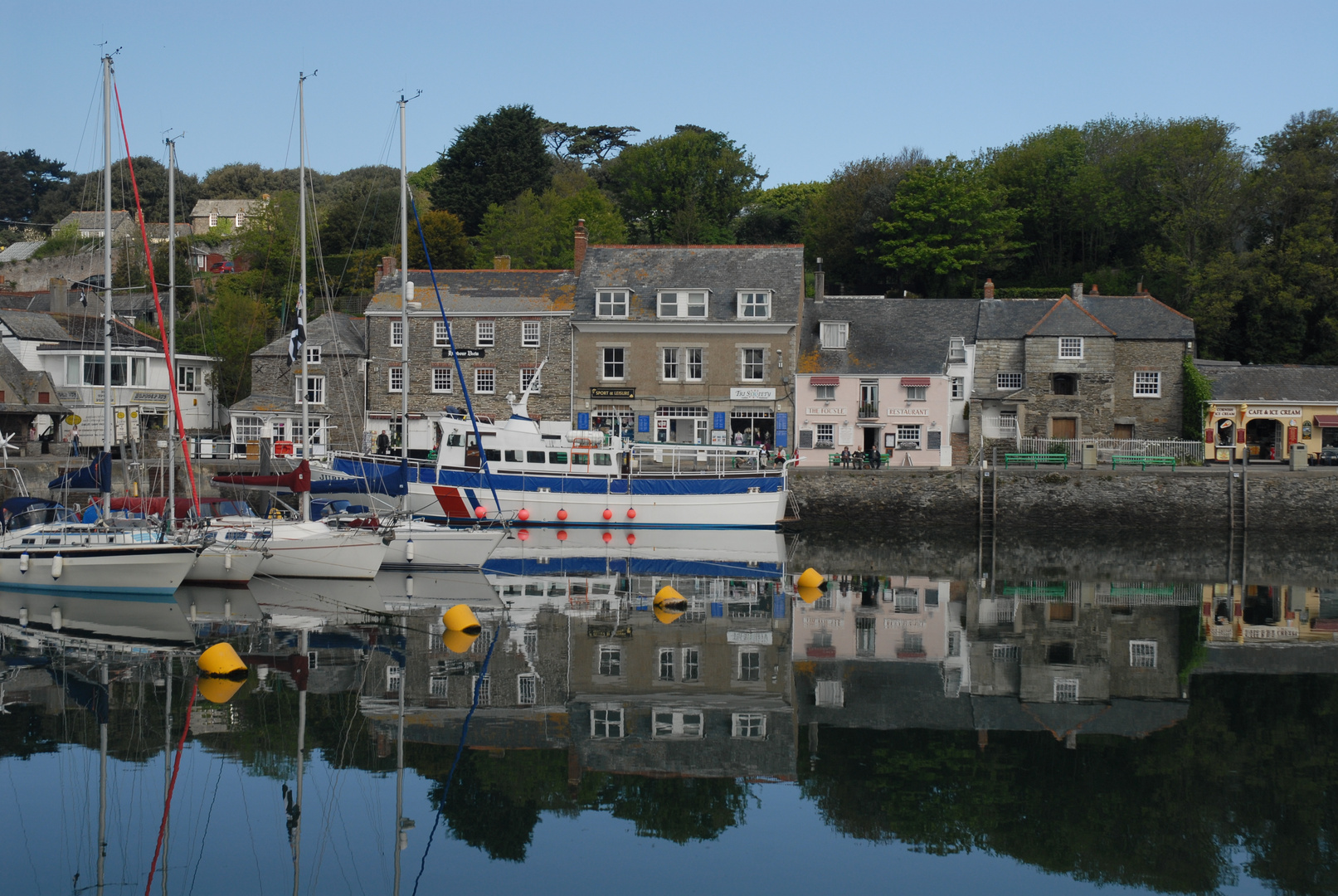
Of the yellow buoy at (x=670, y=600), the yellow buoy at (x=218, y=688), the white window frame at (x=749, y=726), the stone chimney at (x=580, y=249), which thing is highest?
the stone chimney at (x=580, y=249)

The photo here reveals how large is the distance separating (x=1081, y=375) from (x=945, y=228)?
1249 cm

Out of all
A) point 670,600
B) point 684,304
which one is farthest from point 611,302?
point 670,600

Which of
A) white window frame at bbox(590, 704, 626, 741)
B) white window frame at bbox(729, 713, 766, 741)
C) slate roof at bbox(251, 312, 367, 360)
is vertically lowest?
white window frame at bbox(729, 713, 766, 741)

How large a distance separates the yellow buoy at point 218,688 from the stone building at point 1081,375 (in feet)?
97.3

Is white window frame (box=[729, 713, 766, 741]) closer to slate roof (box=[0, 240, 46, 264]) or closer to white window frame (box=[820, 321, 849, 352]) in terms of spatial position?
white window frame (box=[820, 321, 849, 352])

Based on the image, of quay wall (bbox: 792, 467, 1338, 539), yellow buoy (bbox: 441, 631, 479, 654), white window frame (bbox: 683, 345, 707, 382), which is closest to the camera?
yellow buoy (bbox: 441, 631, 479, 654)

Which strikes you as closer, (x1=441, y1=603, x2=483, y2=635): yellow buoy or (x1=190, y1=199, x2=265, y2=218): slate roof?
(x1=441, y1=603, x2=483, y2=635): yellow buoy

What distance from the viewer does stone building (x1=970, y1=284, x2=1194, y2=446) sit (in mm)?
40750

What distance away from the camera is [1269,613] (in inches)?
874

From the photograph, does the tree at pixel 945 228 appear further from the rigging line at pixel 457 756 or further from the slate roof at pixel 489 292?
the rigging line at pixel 457 756

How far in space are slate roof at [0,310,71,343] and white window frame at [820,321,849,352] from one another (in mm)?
29227

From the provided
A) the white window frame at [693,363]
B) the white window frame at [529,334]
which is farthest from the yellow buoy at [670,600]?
the white window frame at [529,334]

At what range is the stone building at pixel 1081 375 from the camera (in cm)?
4075

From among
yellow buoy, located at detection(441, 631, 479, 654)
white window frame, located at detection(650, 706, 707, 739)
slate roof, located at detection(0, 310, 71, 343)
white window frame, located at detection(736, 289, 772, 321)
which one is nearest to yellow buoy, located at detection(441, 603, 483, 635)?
yellow buoy, located at detection(441, 631, 479, 654)
